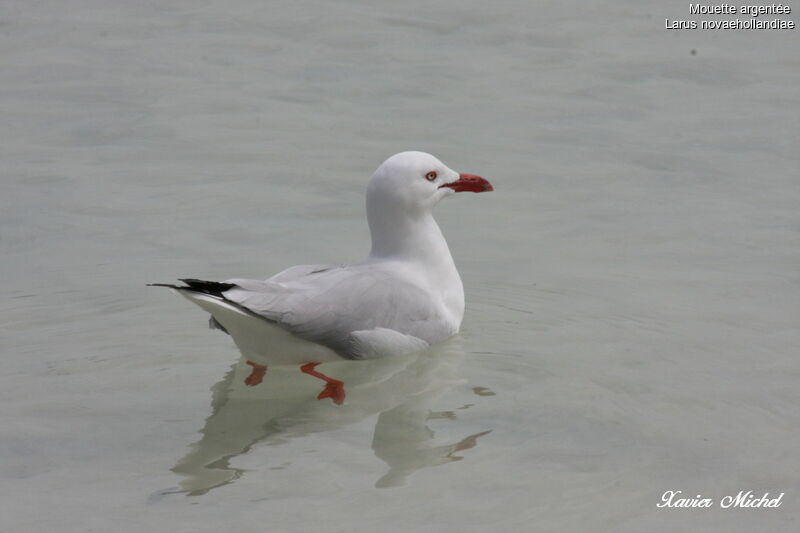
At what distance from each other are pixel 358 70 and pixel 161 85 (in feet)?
5.89

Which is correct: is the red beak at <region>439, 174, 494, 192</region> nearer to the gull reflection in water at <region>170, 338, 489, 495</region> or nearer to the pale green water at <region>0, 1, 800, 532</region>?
the pale green water at <region>0, 1, 800, 532</region>

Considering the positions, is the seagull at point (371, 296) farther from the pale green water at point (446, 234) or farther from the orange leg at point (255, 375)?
the pale green water at point (446, 234)

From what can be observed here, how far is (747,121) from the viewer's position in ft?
35.0

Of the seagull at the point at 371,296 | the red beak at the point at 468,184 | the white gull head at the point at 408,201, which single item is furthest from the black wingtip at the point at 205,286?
the red beak at the point at 468,184

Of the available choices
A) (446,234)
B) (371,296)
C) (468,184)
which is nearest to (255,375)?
(371,296)

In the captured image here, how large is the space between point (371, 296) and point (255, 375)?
0.72 m

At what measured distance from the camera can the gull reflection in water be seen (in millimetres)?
5746

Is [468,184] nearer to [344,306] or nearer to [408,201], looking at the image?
[408,201]

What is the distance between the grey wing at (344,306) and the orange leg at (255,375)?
39 cm

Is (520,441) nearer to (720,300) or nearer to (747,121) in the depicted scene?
(720,300)

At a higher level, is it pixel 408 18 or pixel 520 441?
pixel 408 18

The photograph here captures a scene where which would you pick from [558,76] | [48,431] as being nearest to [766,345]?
[48,431]

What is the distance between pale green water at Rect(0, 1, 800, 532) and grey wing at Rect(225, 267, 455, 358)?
8.6 inches

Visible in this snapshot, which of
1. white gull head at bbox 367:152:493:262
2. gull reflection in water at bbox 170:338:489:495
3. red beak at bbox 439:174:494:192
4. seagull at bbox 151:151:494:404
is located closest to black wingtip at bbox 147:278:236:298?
seagull at bbox 151:151:494:404
